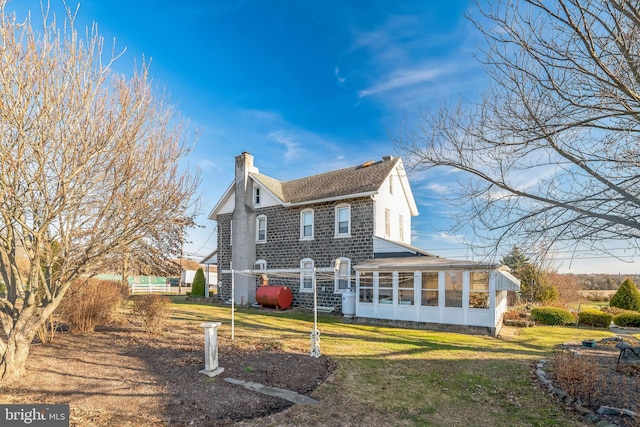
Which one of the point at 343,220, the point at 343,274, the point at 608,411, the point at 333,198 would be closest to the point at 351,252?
the point at 343,274

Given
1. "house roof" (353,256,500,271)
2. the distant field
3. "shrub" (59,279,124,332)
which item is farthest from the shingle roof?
the distant field

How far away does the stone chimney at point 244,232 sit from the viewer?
73.7ft

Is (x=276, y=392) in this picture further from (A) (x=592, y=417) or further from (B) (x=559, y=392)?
(B) (x=559, y=392)

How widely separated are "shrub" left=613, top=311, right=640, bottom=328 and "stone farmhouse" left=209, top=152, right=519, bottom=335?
6.33m

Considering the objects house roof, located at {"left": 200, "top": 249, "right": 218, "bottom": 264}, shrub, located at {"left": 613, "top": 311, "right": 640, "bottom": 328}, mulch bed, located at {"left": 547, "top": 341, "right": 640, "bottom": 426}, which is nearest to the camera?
mulch bed, located at {"left": 547, "top": 341, "right": 640, "bottom": 426}

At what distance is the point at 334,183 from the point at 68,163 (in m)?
16.2

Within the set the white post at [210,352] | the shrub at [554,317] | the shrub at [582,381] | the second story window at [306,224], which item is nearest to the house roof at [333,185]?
the second story window at [306,224]

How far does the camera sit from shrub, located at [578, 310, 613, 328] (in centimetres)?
1677

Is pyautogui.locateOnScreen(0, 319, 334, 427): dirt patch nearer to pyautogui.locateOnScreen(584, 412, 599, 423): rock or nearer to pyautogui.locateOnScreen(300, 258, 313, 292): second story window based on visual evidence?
pyautogui.locateOnScreen(584, 412, 599, 423): rock

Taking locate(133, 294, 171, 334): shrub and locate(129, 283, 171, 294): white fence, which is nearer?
locate(133, 294, 171, 334): shrub

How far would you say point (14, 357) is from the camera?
648 centimetres

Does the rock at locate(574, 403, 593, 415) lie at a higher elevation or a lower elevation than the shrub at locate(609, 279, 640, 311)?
higher

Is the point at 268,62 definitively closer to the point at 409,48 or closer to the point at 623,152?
the point at 409,48

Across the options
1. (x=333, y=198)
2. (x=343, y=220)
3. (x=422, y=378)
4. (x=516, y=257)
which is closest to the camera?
(x=516, y=257)
